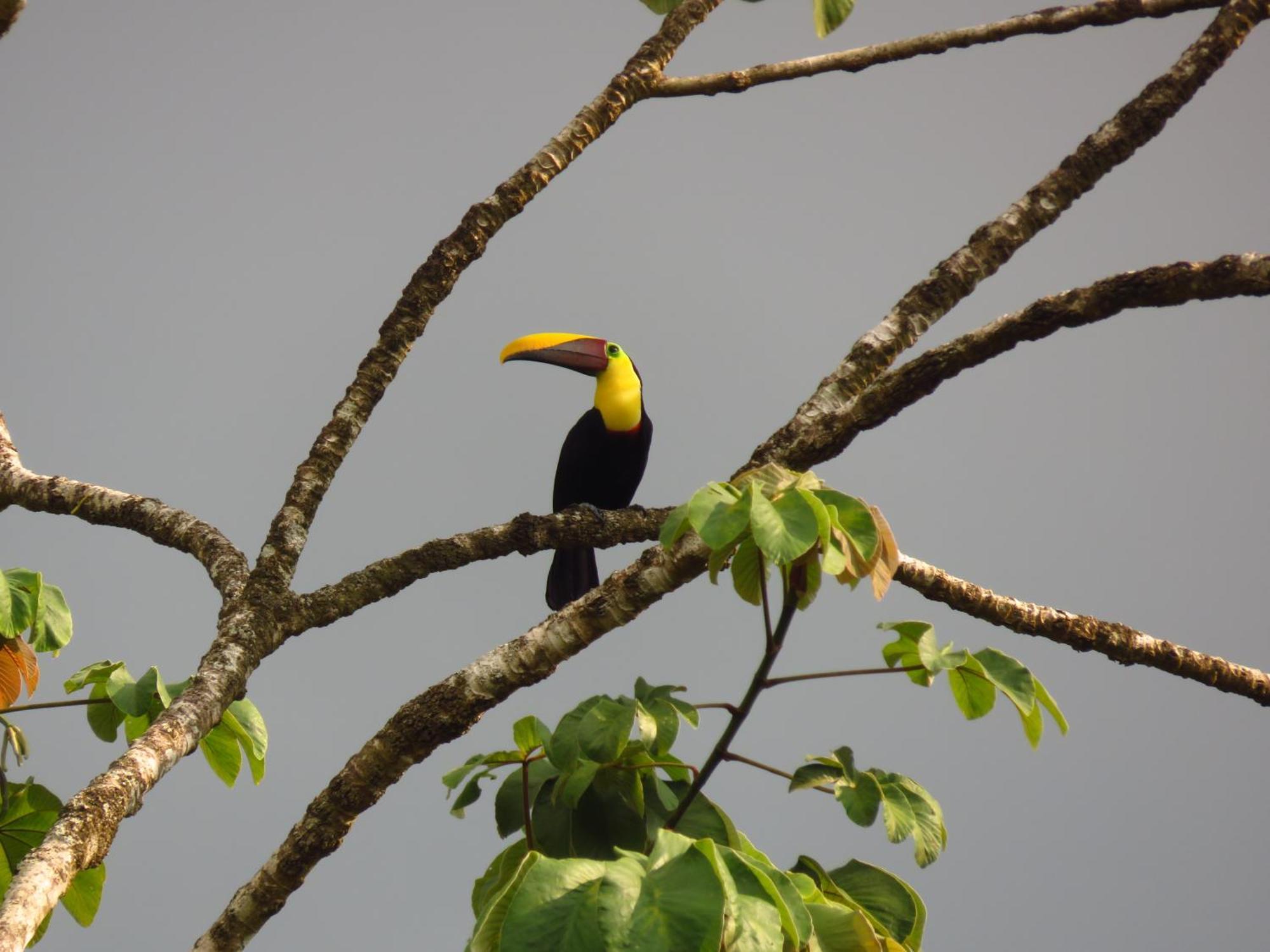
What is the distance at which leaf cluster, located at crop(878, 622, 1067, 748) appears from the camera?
6.48ft

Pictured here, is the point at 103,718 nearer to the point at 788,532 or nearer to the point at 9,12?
the point at 9,12

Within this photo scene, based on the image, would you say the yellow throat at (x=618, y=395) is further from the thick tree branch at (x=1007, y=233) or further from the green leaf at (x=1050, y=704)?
the green leaf at (x=1050, y=704)

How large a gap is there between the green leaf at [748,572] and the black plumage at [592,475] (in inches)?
196

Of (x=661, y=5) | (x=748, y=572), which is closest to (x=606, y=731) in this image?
(x=748, y=572)

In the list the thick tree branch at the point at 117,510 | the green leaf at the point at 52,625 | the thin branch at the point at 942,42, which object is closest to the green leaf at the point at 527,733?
the green leaf at the point at 52,625

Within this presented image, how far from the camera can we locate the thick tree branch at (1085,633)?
2.67 m

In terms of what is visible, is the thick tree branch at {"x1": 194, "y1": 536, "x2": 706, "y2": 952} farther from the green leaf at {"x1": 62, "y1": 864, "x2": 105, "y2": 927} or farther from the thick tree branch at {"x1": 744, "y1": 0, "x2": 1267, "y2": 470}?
the green leaf at {"x1": 62, "y1": 864, "x2": 105, "y2": 927}

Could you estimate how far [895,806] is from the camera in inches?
79.5

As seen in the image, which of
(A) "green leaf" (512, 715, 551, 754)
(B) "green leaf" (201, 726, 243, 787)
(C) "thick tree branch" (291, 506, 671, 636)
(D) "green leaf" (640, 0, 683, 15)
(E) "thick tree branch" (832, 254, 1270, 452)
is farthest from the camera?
(D) "green leaf" (640, 0, 683, 15)

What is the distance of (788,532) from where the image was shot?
174cm

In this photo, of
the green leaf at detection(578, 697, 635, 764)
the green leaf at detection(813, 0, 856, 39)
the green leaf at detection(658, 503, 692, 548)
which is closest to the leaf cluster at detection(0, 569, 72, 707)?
the green leaf at detection(578, 697, 635, 764)

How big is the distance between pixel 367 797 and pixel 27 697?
105cm

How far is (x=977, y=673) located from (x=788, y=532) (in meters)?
0.49

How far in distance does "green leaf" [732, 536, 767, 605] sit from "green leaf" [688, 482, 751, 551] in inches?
3.6
